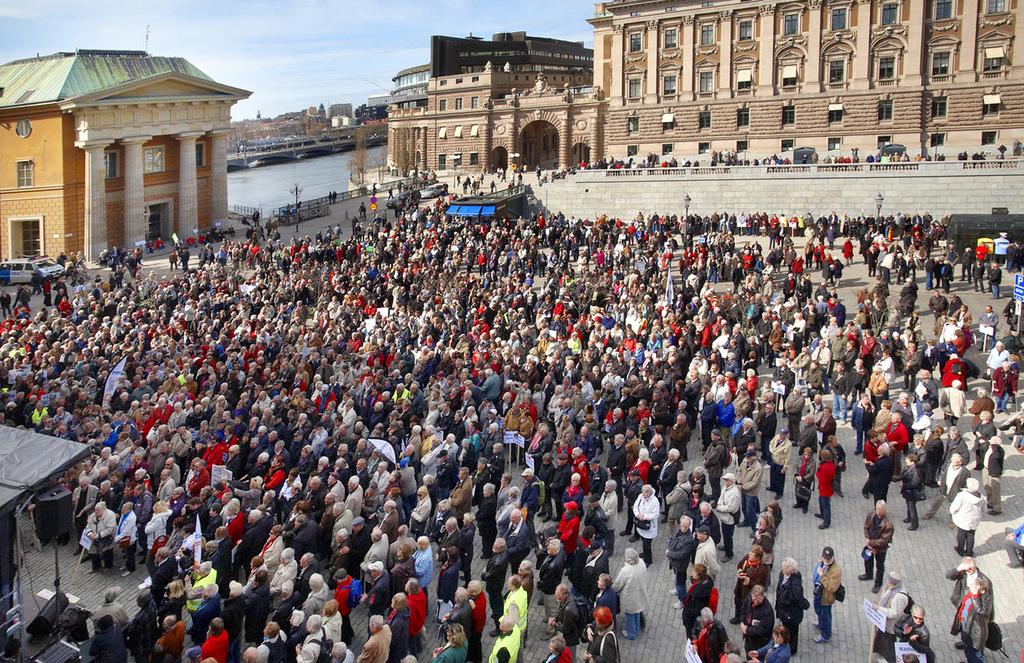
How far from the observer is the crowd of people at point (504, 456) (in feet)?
39.3

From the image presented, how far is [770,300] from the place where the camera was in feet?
90.1

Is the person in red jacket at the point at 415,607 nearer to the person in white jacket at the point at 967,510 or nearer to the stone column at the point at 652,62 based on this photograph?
the person in white jacket at the point at 967,510

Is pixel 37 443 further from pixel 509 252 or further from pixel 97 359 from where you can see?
pixel 509 252

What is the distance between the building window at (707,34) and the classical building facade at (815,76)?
0.30 ft

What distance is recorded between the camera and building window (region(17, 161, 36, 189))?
4956 cm

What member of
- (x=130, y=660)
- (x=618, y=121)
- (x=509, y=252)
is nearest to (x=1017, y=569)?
(x=130, y=660)

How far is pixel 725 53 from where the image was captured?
60.3 meters

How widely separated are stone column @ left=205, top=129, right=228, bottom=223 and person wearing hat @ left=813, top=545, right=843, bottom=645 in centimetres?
5179

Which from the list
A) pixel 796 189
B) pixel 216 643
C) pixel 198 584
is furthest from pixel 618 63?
pixel 216 643

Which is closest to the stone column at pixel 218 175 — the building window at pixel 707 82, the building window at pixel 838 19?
the building window at pixel 707 82

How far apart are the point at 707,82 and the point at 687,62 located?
1.84 meters

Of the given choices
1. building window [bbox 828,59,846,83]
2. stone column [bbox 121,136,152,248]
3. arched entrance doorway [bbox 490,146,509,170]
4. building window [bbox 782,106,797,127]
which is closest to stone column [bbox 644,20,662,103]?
building window [bbox 782,106,797,127]

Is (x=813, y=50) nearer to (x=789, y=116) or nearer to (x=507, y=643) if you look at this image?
A: (x=789, y=116)

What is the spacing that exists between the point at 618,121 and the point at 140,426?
167 ft
